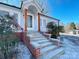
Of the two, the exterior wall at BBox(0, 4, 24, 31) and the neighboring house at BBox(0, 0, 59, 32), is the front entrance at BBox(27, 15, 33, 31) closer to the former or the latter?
the neighboring house at BBox(0, 0, 59, 32)

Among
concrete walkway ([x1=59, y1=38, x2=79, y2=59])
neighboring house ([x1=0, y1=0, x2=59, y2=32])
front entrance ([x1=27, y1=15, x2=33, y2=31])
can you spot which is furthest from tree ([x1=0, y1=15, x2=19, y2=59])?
front entrance ([x1=27, y1=15, x2=33, y2=31])

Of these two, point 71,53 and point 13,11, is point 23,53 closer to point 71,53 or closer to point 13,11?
point 71,53

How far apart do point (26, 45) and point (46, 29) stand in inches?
392

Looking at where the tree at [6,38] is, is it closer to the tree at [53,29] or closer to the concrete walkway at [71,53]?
the concrete walkway at [71,53]

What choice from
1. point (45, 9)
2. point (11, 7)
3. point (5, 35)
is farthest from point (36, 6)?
point (45, 9)

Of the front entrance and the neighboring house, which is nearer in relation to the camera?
the neighboring house

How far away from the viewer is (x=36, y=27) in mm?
18172

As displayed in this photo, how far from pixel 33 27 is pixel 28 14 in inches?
79.6

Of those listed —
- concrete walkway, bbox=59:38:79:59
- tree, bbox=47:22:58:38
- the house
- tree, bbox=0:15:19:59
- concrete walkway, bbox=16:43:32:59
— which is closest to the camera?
tree, bbox=0:15:19:59

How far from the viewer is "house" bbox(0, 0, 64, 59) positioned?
10250 millimetres

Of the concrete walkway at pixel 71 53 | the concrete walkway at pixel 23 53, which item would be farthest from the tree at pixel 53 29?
the concrete walkway at pixel 23 53

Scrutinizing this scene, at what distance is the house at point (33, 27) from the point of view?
1025cm

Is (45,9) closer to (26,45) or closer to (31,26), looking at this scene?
(31,26)

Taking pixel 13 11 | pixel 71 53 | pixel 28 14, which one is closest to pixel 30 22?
pixel 28 14
